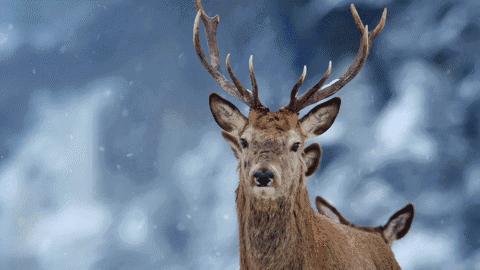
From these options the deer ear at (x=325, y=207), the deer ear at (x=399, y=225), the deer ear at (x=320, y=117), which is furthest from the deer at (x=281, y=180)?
the deer ear at (x=325, y=207)

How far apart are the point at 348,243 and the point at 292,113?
3.76 feet

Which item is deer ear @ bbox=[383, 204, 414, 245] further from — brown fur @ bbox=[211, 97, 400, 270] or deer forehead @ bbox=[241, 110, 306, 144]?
deer forehead @ bbox=[241, 110, 306, 144]

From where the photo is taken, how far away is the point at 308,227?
5.38 m

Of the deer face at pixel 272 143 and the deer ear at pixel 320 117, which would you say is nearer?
the deer face at pixel 272 143

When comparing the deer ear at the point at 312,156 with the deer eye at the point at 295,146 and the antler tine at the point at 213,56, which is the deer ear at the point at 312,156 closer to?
the deer eye at the point at 295,146

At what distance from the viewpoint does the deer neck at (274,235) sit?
17.1ft

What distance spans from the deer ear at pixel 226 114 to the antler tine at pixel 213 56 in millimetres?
135

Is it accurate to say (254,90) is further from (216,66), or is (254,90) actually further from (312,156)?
(216,66)

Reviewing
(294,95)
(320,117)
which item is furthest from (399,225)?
(294,95)

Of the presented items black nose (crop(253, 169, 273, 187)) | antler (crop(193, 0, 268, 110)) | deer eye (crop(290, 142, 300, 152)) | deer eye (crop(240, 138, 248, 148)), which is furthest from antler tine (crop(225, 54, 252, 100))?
black nose (crop(253, 169, 273, 187))

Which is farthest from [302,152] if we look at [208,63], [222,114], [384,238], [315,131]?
[384,238]

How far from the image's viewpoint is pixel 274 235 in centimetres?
524

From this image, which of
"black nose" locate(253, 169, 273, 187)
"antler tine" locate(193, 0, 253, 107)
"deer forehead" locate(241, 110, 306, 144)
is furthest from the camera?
"antler tine" locate(193, 0, 253, 107)

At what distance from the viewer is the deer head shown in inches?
204
